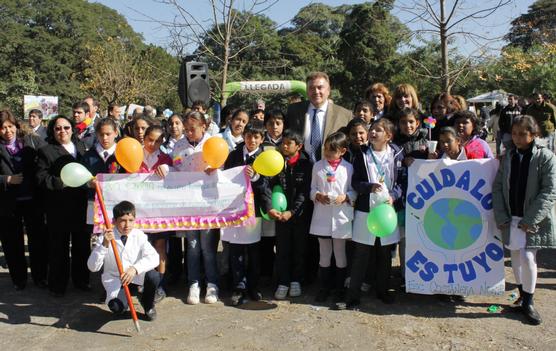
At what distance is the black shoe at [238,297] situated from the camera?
16.5ft

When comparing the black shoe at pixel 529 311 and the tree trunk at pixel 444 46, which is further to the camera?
the tree trunk at pixel 444 46

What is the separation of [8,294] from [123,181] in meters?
1.90

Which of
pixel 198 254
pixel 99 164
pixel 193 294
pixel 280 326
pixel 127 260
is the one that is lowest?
pixel 280 326

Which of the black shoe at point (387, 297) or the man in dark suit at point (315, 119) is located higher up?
the man in dark suit at point (315, 119)

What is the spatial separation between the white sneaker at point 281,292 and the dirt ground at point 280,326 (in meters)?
0.09

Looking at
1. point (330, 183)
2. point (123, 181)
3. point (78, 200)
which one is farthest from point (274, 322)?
point (78, 200)

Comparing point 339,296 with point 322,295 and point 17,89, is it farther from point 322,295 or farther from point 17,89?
point 17,89

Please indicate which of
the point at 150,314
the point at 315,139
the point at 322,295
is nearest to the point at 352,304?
the point at 322,295

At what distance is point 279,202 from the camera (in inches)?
197

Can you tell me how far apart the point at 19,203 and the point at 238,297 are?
262 cm

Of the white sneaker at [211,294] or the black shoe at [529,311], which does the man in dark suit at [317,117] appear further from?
the black shoe at [529,311]

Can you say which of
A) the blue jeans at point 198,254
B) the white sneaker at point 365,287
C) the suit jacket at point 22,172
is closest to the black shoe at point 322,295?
the white sneaker at point 365,287

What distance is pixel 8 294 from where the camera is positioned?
216 inches

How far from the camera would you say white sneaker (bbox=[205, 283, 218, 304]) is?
5.08 metres
